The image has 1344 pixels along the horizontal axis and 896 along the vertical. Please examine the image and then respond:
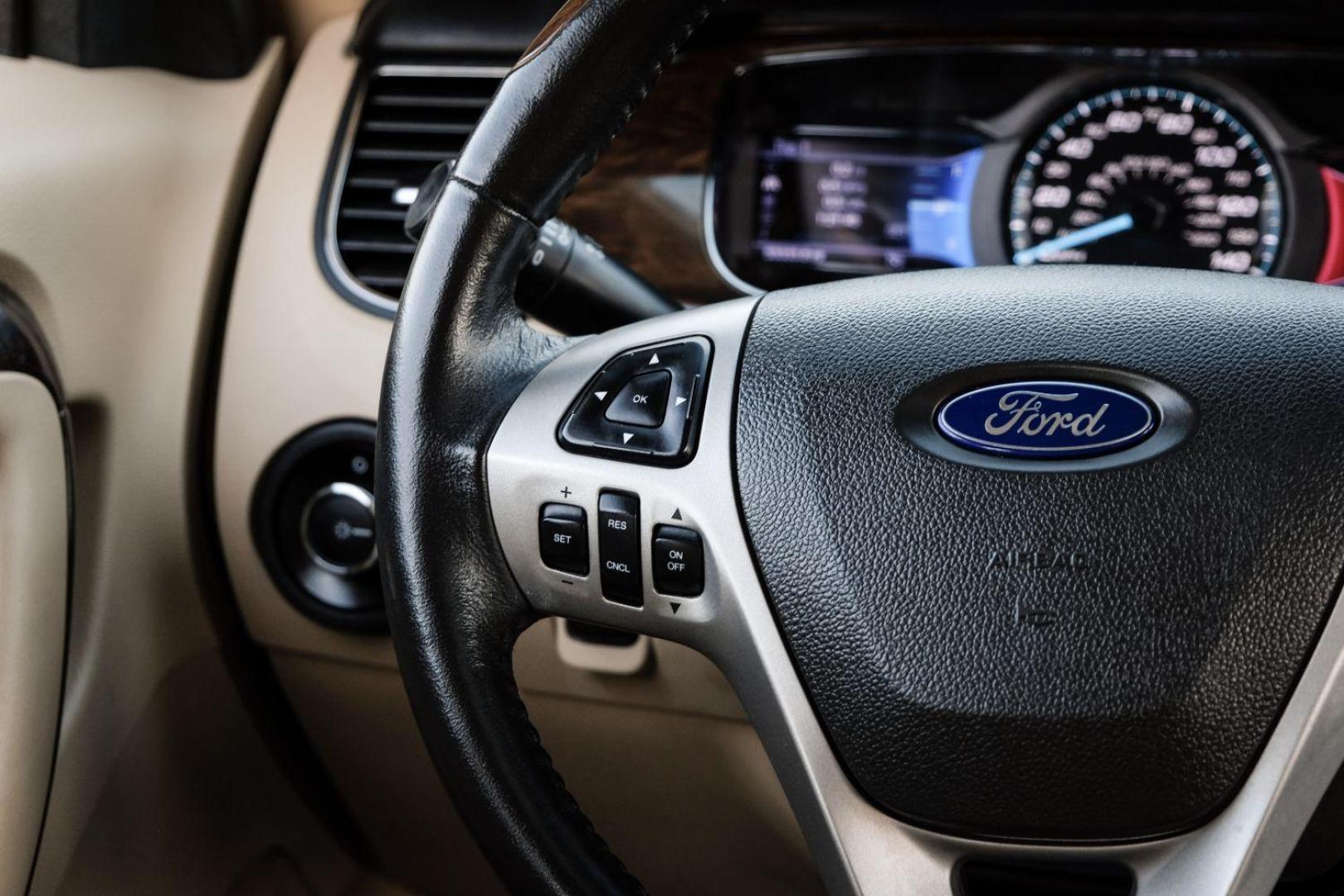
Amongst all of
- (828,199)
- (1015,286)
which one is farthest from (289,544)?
(1015,286)

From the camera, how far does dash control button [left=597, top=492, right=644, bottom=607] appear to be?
63 cm

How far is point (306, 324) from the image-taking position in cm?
105

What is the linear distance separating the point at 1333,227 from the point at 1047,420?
0.55 m

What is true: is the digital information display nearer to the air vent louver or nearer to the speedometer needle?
the speedometer needle

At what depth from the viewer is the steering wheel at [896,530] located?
1.86 ft

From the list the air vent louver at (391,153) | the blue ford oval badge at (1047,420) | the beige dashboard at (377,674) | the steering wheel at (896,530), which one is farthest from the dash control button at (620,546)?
the air vent louver at (391,153)

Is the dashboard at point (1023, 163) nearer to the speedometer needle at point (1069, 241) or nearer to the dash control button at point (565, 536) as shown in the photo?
the speedometer needle at point (1069, 241)

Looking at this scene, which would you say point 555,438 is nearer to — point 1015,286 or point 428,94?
point 1015,286

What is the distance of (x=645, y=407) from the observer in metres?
0.66

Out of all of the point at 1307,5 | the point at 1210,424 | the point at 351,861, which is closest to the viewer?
the point at 1210,424

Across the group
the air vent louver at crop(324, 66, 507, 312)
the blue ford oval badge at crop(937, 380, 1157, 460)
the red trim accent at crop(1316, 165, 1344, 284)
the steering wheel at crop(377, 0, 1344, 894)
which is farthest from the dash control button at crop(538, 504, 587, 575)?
the red trim accent at crop(1316, 165, 1344, 284)

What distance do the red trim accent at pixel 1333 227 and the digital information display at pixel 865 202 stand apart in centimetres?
27

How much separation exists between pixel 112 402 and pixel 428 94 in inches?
14.5

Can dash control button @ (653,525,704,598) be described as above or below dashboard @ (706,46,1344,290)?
below
